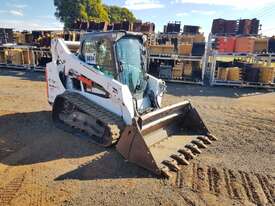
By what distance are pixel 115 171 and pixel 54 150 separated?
5.21 ft

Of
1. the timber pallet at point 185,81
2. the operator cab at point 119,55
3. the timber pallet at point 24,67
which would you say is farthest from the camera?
the timber pallet at point 24,67

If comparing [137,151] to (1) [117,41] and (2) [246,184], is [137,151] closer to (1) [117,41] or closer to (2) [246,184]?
(2) [246,184]

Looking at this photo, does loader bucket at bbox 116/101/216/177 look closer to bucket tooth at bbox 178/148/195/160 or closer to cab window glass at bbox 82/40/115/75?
bucket tooth at bbox 178/148/195/160

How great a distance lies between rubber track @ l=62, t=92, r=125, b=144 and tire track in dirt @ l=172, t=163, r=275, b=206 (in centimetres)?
147

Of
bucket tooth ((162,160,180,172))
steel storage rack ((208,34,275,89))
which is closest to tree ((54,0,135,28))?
steel storage rack ((208,34,275,89))

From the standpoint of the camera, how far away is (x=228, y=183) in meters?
4.64

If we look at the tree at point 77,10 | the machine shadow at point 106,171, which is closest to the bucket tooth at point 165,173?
the machine shadow at point 106,171

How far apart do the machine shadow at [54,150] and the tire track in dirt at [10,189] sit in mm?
575

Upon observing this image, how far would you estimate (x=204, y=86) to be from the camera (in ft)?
49.5

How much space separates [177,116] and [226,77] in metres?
9.70

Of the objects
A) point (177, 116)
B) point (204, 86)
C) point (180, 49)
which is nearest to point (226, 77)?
point (204, 86)

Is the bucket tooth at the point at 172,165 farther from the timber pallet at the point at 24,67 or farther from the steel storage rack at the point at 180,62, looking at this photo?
the timber pallet at the point at 24,67

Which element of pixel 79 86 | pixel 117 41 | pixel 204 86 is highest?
pixel 117 41

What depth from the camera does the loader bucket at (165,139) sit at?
484 centimetres
